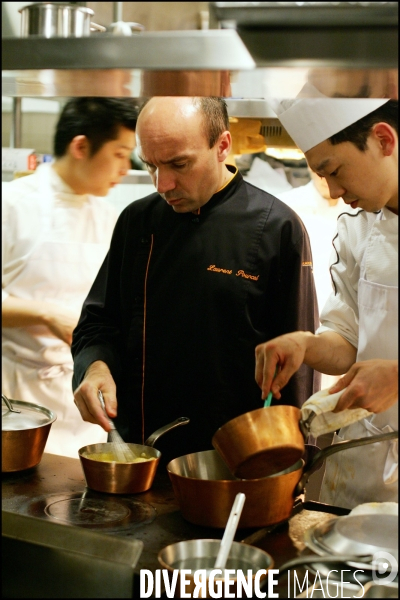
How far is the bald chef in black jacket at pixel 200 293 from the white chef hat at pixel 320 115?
0.43 m

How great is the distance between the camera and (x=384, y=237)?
5.40 ft

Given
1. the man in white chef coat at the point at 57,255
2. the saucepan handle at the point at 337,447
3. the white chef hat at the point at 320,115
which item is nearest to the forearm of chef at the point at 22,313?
the man in white chef coat at the point at 57,255

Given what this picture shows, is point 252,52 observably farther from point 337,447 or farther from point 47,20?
point 337,447

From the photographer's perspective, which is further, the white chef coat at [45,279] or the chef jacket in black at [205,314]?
the white chef coat at [45,279]

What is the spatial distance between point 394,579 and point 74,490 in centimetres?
74

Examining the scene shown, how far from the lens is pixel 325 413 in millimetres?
1413

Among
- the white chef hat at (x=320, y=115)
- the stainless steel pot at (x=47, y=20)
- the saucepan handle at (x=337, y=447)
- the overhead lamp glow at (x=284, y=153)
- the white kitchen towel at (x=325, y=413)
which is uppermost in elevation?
the stainless steel pot at (x=47, y=20)

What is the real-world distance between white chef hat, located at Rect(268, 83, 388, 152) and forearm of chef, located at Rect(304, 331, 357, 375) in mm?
463

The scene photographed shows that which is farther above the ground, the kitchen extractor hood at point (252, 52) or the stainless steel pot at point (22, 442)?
the kitchen extractor hood at point (252, 52)

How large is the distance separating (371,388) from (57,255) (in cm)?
204

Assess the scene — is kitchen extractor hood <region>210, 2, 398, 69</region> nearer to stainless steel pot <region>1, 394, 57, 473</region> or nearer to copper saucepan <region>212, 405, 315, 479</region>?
copper saucepan <region>212, 405, 315, 479</region>

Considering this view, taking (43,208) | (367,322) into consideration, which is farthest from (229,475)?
(43,208)

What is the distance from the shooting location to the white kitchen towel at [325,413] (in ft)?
4.59

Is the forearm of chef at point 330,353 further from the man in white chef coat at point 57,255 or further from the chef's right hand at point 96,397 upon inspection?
the man in white chef coat at point 57,255
